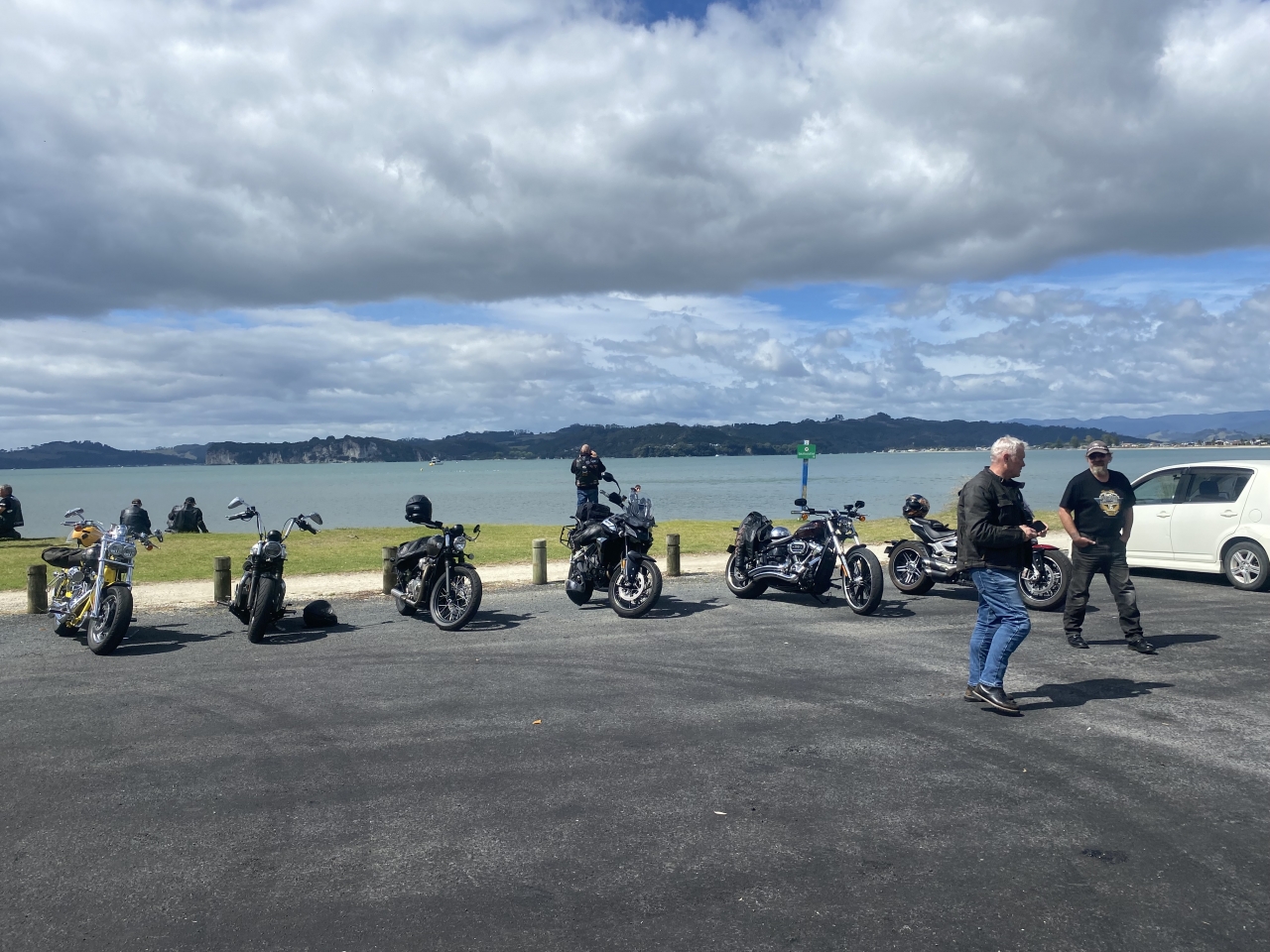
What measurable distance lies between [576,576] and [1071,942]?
343 inches

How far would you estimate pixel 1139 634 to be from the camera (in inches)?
353

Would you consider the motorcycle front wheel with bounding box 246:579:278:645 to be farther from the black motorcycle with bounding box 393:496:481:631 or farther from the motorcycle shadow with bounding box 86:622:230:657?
the black motorcycle with bounding box 393:496:481:631

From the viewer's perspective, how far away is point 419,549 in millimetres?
11117

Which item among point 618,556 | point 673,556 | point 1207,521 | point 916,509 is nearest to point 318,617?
point 618,556

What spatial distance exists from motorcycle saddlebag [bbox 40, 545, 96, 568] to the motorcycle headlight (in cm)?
16

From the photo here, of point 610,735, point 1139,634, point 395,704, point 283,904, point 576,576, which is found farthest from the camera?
point 576,576

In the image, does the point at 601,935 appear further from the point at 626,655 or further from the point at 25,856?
the point at 626,655

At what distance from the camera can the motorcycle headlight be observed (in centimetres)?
991

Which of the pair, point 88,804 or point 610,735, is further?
point 610,735

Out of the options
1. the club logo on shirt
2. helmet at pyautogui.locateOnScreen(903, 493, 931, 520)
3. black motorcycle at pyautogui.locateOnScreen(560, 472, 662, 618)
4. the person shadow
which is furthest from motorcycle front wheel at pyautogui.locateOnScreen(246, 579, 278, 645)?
the club logo on shirt

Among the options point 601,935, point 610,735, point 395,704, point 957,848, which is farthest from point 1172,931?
point 395,704

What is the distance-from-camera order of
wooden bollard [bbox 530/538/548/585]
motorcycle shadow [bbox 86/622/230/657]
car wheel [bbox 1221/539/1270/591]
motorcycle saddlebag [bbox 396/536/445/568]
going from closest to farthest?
motorcycle shadow [bbox 86/622/230/657], motorcycle saddlebag [bbox 396/536/445/568], car wheel [bbox 1221/539/1270/591], wooden bollard [bbox 530/538/548/585]

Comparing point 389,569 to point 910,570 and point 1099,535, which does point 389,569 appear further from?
point 1099,535

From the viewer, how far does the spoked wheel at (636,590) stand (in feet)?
36.7
